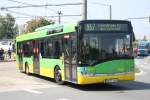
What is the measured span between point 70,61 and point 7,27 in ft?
403

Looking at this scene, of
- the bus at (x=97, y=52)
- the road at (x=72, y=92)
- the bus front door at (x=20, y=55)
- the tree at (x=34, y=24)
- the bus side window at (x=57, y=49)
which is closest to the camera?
the road at (x=72, y=92)

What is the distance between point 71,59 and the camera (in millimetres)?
19500

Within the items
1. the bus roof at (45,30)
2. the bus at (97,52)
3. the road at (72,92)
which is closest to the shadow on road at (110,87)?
the road at (72,92)

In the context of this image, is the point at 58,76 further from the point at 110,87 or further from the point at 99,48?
the point at 99,48

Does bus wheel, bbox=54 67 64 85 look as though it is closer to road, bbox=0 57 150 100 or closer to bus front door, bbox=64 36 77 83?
road, bbox=0 57 150 100

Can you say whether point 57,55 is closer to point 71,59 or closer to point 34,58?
point 71,59

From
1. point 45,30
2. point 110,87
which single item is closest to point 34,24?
point 45,30

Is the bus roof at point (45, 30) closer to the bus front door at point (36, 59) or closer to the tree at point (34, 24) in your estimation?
the bus front door at point (36, 59)

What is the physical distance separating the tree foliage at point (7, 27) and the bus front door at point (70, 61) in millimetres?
118731

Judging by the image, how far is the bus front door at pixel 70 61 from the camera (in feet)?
62.8

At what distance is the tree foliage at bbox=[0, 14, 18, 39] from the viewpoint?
454 ft

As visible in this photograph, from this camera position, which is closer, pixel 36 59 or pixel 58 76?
pixel 58 76

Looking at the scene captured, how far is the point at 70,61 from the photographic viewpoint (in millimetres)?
19625

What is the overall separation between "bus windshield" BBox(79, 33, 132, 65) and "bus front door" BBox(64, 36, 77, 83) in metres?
0.73
